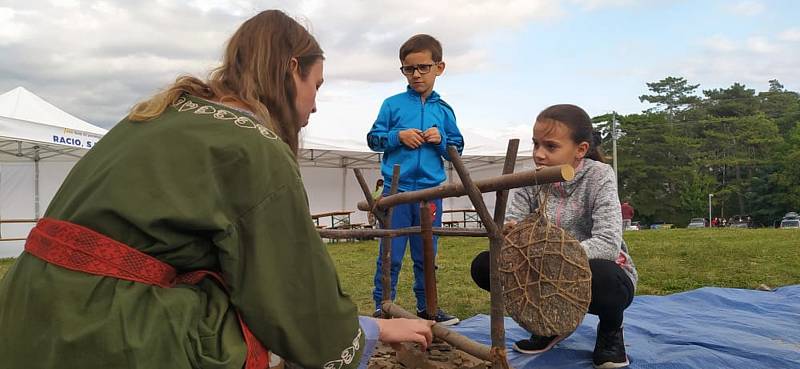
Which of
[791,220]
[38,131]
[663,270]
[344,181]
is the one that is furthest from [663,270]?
[791,220]

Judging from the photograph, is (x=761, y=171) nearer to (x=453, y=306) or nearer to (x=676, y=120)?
(x=676, y=120)

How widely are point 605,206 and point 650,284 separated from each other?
11.4ft

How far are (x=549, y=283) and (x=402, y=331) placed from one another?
705mm

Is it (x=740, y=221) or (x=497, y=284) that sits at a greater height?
(x=497, y=284)

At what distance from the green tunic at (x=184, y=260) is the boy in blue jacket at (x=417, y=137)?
229 centimetres

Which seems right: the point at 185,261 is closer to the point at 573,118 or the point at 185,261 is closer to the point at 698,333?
the point at 573,118

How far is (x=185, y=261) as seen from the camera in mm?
1353

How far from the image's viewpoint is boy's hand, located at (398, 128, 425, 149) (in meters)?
3.58

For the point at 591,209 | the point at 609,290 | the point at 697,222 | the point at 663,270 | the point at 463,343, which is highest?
the point at 591,209

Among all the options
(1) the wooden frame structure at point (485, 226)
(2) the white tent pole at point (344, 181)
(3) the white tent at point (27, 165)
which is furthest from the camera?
(2) the white tent pole at point (344, 181)

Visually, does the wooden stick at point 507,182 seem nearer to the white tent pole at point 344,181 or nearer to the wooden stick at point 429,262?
the wooden stick at point 429,262

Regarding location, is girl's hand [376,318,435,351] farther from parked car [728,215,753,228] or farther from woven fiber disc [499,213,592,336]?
parked car [728,215,753,228]

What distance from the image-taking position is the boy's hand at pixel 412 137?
358 centimetres

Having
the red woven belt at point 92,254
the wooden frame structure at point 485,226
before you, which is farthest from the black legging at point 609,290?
the red woven belt at point 92,254
